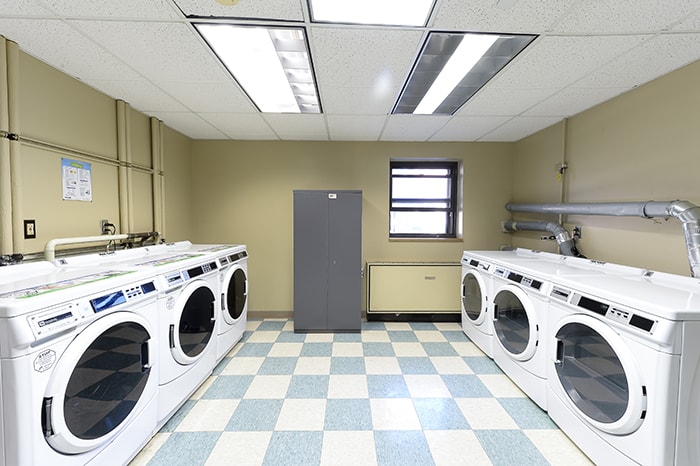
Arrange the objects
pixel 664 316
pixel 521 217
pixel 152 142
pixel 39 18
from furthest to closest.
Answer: pixel 521 217 → pixel 152 142 → pixel 39 18 → pixel 664 316

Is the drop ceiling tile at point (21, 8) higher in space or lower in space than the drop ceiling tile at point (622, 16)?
lower

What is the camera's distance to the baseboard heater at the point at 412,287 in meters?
3.98

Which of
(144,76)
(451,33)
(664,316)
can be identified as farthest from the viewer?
(144,76)

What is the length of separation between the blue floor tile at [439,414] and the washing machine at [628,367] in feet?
2.06

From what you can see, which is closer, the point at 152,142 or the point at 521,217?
the point at 152,142

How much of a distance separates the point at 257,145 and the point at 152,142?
1.23m

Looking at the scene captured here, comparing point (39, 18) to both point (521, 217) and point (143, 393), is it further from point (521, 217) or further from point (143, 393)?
point (521, 217)

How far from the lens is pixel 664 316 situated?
1279mm

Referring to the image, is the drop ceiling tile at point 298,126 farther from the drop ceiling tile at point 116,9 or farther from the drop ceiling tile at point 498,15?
the drop ceiling tile at point 498,15

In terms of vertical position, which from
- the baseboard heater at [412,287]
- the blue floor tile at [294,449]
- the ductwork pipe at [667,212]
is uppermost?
the ductwork pipe at [667,212]

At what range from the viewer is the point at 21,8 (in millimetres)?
1483

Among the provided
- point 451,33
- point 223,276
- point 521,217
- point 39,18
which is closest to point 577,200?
point 521,217

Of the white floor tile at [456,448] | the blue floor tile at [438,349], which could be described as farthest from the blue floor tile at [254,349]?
the white floor tile at [456,448]

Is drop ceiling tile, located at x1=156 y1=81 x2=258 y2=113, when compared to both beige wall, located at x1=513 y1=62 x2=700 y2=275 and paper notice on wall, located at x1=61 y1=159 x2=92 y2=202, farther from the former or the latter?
beige wall, located at x1=513 y1=62 x2=700 y2=275
